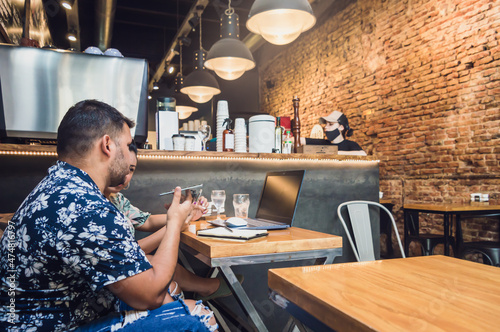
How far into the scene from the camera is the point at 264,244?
131 cm

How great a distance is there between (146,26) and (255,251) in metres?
7.74

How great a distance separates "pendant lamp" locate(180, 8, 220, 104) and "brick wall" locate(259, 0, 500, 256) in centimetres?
230

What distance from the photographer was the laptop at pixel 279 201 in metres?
1.78

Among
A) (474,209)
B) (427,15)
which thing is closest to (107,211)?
(474,209)

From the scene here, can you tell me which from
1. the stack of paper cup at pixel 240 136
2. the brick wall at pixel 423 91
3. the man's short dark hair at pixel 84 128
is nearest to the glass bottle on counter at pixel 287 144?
the stack of paper cup at pixel 240 136

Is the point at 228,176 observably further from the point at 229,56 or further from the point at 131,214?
the point at 229,56

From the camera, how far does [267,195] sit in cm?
214

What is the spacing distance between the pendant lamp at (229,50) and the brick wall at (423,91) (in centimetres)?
242

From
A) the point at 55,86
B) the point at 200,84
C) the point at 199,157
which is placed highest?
the point at 200,84

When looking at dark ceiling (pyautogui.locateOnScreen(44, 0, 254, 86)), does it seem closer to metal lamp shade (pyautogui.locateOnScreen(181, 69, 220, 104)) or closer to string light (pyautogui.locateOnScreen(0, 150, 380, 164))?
metal lamp shade (pyautogui.locateOnScreen(181, 69, 220, 104))

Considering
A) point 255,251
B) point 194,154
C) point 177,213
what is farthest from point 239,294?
point 194,154

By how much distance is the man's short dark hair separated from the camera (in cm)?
107

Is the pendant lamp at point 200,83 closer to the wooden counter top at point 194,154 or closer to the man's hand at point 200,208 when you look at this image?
the wooden counter top at point 194,154

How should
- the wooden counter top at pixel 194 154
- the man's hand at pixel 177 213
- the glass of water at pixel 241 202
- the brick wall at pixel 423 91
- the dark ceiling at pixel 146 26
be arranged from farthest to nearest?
1. the dark ceiling at pixel 146 26
2. the brick wall at pixel 423 91
3. the glass of water at pixel 241 202
4. the wooden counter top at pixel 194 154
5. the man's hand at pixel 177 213
